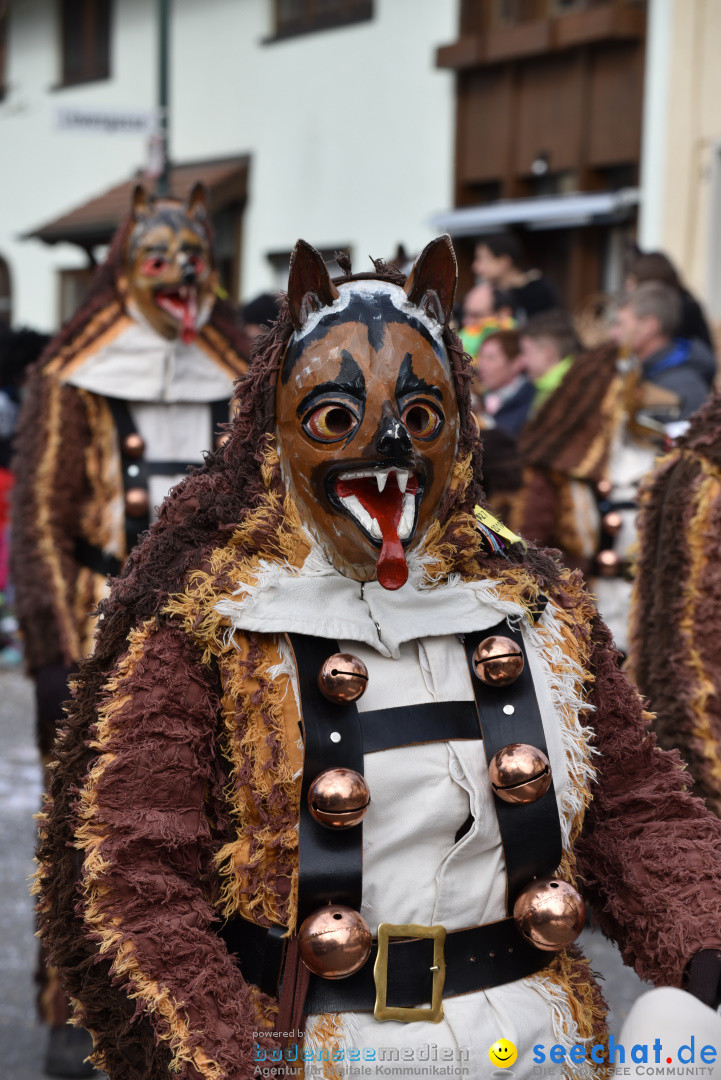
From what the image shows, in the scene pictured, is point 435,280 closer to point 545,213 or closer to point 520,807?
point 520,807

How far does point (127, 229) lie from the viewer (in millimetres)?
4195

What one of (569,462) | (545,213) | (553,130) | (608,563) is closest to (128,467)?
(569,462)

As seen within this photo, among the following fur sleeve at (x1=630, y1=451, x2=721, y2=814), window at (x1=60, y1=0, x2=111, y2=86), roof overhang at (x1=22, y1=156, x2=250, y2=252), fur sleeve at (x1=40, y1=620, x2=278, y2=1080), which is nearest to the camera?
fur sleeve at (x1=40, y1=620, x2=278, y2=1080)

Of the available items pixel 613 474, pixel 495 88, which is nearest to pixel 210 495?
pixel 613 474

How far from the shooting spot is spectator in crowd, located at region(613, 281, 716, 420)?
4887mm

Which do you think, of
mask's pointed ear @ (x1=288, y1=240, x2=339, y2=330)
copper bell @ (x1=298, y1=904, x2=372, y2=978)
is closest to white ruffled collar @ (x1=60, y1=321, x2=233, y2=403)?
mask's pointed ear @ (x1=288, y1=240, x2=339, y2=330)

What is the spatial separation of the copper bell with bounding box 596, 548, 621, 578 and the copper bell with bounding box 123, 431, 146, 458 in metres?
1.59

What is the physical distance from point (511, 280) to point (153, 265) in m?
3.60

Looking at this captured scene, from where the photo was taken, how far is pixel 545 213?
11.6 metres

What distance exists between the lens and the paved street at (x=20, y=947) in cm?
390

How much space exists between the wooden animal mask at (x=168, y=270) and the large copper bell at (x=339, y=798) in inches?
104

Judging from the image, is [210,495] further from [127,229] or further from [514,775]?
[127,229]

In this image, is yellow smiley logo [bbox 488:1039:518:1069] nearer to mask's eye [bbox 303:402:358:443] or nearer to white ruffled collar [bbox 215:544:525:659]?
white ruffled collar [bbox 215:544:525:659]

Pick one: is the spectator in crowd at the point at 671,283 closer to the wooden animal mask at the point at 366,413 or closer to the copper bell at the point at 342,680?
the wooden animal mask at the point at 366,413
